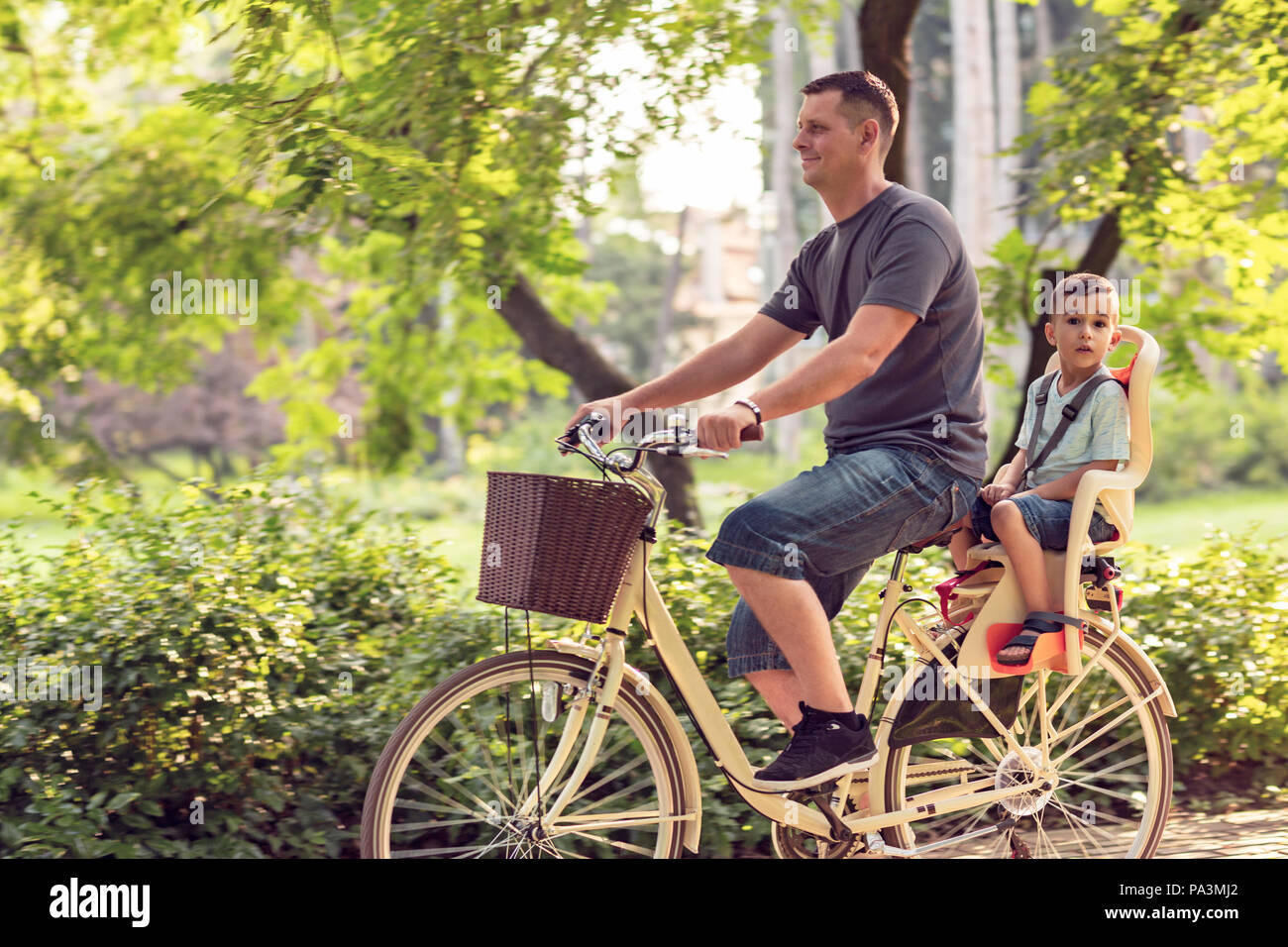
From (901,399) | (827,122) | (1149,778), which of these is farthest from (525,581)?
(1149,778)

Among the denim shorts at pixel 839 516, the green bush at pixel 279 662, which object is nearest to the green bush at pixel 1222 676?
the green bush at pixel 279 662

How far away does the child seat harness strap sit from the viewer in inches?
132

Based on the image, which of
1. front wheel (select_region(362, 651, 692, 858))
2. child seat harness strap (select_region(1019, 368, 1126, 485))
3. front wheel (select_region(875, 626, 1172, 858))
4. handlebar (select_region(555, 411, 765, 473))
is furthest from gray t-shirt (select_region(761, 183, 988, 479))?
front wheel (select_region(362, 651, 692, 858))

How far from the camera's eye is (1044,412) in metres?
3.50

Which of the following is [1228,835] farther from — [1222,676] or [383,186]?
[383,186]

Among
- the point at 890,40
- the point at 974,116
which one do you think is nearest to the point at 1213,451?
the point at 974,116

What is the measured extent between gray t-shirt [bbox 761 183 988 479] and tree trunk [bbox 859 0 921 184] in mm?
3107

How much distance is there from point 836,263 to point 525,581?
1.26m

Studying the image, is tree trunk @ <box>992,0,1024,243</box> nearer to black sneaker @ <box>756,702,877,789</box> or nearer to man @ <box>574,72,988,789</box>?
man @ <box>574,72,988,789</box>

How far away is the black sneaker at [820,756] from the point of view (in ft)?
10.2

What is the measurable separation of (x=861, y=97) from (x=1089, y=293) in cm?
85

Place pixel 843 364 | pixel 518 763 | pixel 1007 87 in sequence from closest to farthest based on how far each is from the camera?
pixel 843 364 → pixel 518 763 → pixel 1007 87
